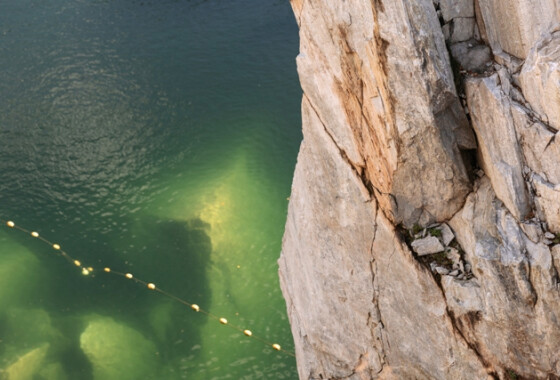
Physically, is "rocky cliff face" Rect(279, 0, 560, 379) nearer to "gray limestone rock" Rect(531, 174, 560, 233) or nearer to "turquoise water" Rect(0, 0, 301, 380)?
"gray limestone rock" Rect(531, 174, 560, 233)

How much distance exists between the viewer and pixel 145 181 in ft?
83.7

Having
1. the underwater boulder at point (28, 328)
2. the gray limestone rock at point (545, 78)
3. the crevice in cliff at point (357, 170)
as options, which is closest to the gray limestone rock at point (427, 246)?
the crevice in cliff at point (357, 170)

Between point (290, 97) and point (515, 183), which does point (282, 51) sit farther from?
point (515, 183)

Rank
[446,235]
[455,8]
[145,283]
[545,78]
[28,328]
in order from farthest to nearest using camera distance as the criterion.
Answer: [145,283]
[28,328]
[446,235]
[455,8]
[545,78]

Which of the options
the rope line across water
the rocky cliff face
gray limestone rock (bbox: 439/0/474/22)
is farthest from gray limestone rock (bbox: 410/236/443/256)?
the rope line across water

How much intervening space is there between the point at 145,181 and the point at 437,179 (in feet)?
50.5

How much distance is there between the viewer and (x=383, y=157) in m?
12.8

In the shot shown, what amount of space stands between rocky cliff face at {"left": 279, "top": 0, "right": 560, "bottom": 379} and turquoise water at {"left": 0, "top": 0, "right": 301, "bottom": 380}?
21.8ft

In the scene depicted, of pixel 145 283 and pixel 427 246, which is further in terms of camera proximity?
pixel 145 283

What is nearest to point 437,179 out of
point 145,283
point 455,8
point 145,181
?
point 455,8

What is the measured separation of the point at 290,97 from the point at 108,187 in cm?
947

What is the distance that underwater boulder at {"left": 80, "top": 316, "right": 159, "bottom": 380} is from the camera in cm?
1955

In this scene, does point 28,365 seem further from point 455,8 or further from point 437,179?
point 455,8

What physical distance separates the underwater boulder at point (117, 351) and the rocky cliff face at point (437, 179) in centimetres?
737
